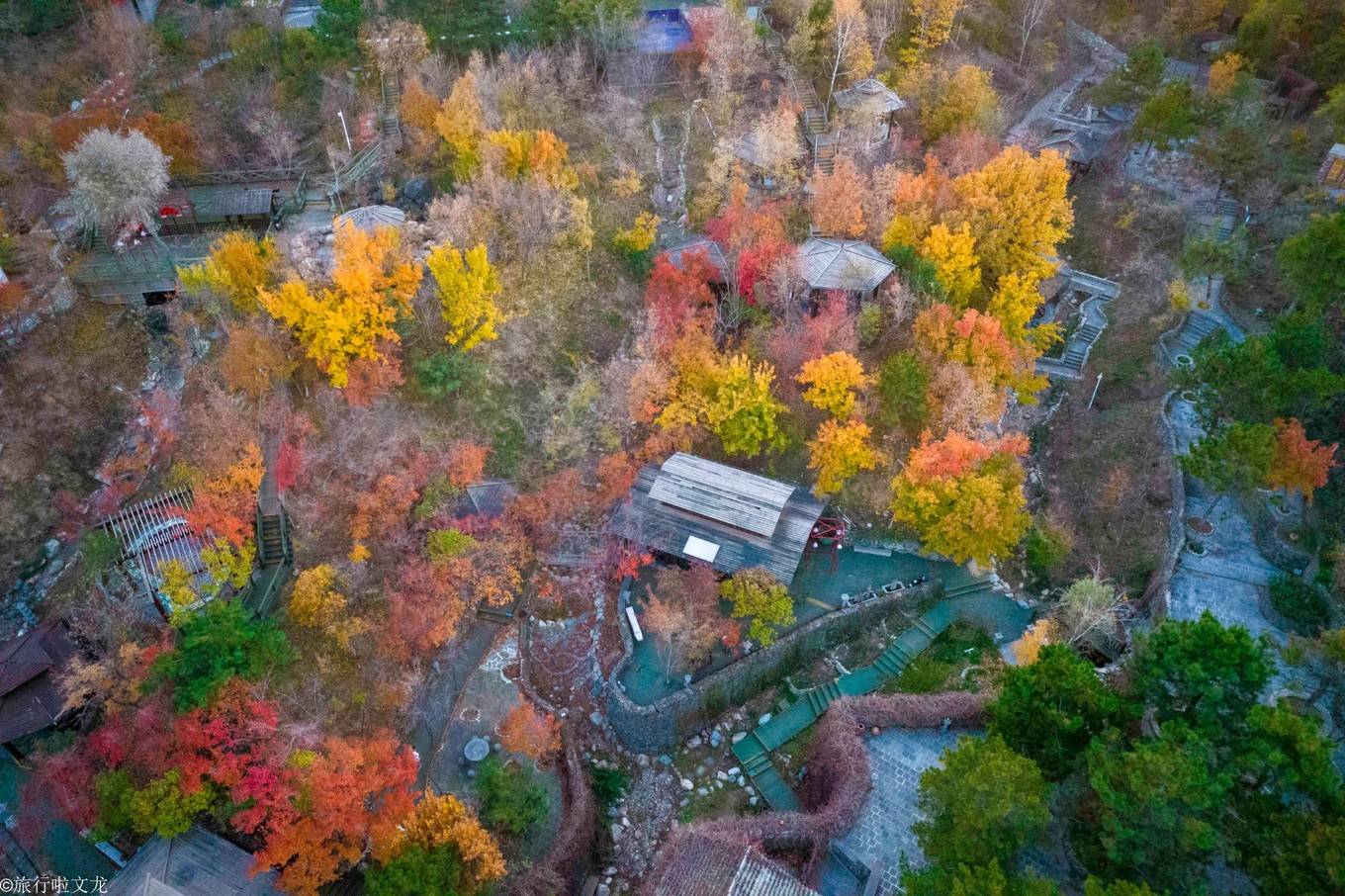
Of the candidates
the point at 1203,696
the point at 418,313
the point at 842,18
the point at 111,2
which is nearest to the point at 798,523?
the point at 1203,696

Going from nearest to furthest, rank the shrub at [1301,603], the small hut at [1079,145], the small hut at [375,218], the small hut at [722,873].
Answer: the small hut at [722,873], the shrub at [1301,603], the small hut at [375,218], the small hut at [1079,145]

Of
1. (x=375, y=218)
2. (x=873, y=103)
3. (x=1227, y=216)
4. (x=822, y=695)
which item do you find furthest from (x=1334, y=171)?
(x=375, y=218)

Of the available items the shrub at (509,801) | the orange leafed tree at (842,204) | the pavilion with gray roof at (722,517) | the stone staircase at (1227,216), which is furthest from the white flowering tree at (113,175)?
the stone staircase at (1227,216)

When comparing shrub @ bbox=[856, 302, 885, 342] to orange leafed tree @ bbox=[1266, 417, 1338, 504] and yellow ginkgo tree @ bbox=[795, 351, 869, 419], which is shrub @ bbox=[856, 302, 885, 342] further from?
orange leafed tree @ bbox=[1266, 417, 1338, 504]

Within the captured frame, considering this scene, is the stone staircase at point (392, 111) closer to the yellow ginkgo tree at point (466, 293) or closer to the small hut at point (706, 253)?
the yellow ginkgo tree at point (466, 293)

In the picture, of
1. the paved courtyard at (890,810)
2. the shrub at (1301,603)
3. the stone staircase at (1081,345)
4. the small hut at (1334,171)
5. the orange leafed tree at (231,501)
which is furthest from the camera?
the stone staircase at (1081,345)

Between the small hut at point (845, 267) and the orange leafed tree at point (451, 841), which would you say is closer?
the orange leafed tree at point (451, 841)
